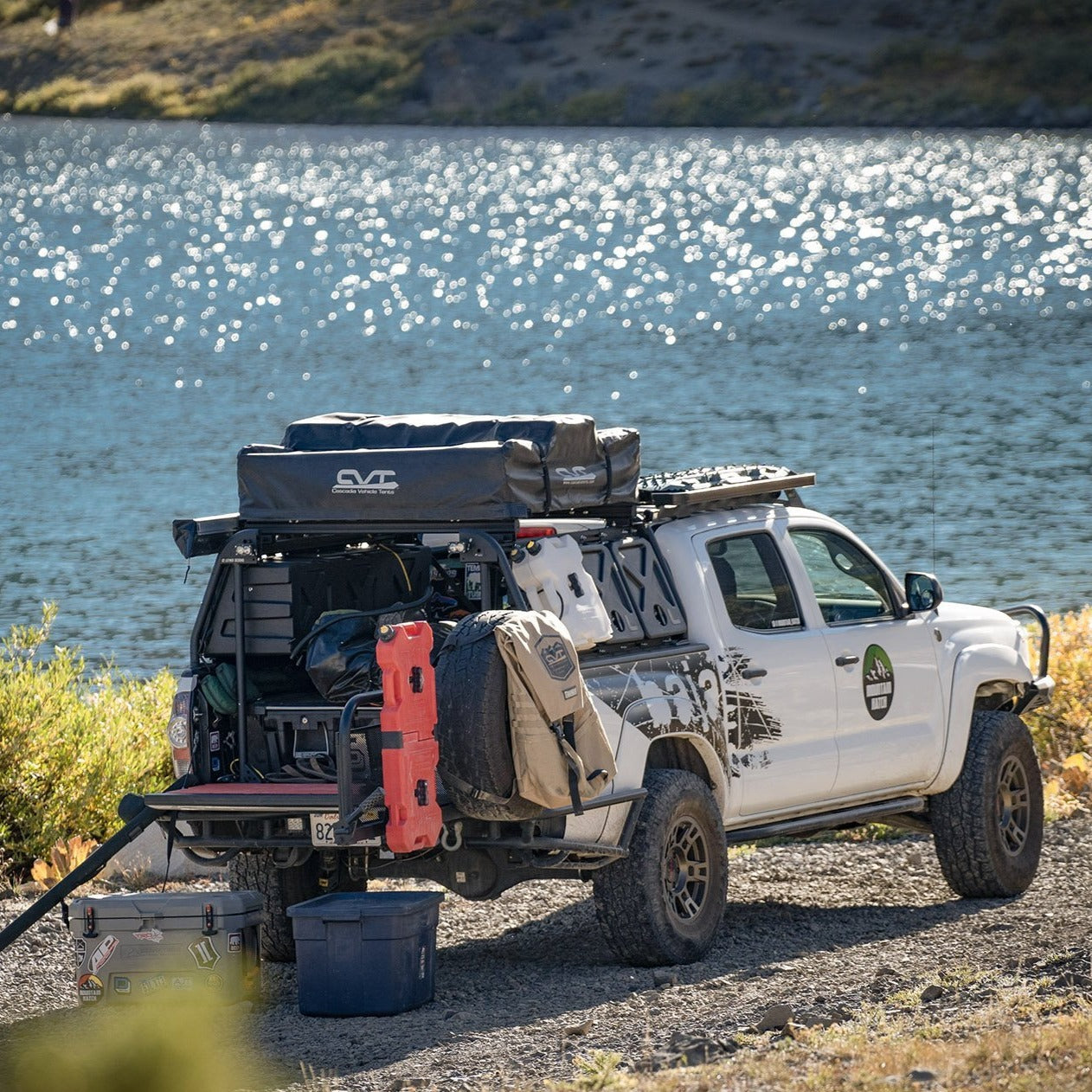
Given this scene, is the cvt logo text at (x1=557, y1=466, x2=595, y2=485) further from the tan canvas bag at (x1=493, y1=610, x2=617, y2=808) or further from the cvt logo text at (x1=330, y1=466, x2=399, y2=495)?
the tan canvas bag at (x1=493, y1=610, x2=617, y2=808)

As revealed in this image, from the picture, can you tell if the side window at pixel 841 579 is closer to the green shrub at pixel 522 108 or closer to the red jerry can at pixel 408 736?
the red jerry can at pixel 408 736

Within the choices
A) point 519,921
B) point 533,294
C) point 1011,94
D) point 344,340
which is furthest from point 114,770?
point 1011,94

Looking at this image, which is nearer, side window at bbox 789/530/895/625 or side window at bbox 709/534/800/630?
side window at bbox 709/534/800/630

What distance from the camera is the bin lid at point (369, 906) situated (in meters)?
8.20

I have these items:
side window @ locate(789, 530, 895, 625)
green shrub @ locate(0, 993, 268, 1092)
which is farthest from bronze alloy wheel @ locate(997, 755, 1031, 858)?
green shrub @ locate(0, 993, 268, 1092)

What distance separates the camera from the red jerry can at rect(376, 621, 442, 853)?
781 centimetres

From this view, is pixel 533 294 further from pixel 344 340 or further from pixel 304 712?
pixel 304 712

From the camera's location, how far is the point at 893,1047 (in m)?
6.77

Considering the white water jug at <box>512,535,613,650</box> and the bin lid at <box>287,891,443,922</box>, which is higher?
the white water jug at <box>512,535,613,650</box>

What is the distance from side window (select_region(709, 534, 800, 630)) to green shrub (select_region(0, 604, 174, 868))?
14.0 ft

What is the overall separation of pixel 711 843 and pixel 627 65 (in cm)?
12372

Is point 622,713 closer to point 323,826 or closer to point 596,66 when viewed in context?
point 323,826

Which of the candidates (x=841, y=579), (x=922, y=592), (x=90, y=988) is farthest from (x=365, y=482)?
(x=922, y=592)

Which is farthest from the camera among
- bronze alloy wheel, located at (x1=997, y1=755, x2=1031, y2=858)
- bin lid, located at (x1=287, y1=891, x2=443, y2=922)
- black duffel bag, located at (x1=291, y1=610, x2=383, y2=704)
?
bronze alloy wheel, located at (x1=997, y1=755, x2=1031, y2=858)
